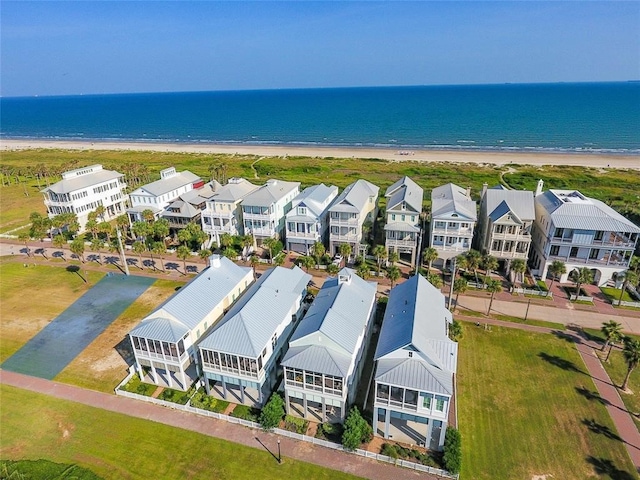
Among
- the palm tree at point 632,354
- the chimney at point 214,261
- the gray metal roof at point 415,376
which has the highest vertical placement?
the chimney at point 214,261

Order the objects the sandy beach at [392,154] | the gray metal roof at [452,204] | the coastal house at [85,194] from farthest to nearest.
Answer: the sandy beach at [392,154] → the coastal house at [85,194] → the gray metal roof at [452,204]

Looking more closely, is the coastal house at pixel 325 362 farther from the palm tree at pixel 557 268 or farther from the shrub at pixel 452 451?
the palm tree at pixel 557 268

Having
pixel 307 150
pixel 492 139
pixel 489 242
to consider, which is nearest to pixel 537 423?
pixel 489 242

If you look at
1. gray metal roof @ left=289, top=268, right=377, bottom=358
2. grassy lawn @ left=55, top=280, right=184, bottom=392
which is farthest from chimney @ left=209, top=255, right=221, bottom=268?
gray metal roof @ left=289, top=268, right=377, bottom=358

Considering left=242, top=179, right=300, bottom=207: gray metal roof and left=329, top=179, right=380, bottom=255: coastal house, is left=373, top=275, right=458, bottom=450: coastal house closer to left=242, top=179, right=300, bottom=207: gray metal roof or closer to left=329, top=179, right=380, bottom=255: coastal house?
left=329, top=179, right=380, bottom=255: coastal house

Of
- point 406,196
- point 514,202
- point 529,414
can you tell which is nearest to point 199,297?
point 529,414

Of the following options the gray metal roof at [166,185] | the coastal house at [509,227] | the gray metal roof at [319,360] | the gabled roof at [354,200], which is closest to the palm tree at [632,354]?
the coastal house at [509,227]

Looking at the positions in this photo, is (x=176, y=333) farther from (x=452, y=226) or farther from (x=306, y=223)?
(x=452, y=226)
